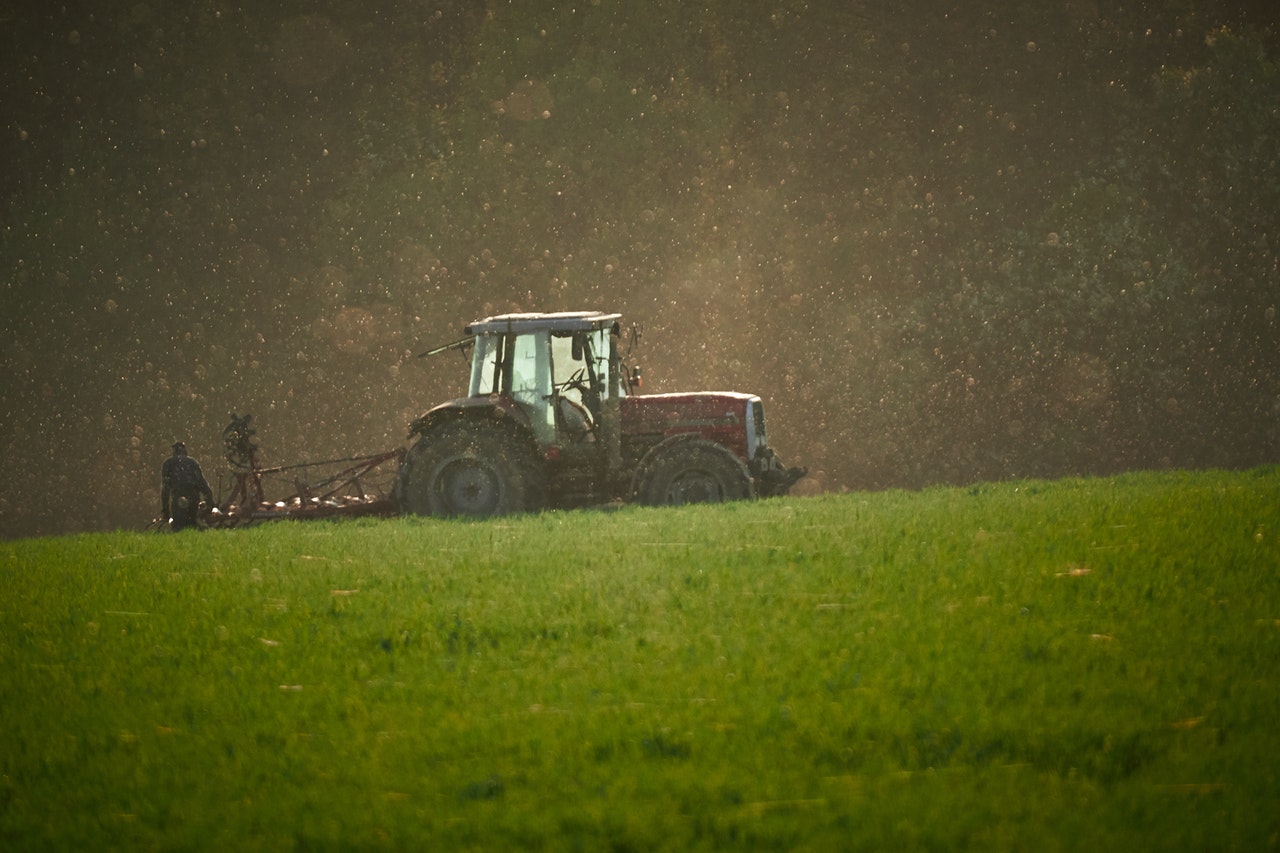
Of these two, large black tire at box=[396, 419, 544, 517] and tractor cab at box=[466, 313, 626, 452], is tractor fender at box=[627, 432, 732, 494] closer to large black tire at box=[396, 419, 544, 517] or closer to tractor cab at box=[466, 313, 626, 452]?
tractor cab at box=[466, 313, 626, 452]

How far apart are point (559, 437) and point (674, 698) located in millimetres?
11067

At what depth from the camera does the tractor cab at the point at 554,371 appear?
1808 cm

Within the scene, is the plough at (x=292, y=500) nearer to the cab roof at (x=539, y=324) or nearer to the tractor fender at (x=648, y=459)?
the cab roof at (x=539, y=324)

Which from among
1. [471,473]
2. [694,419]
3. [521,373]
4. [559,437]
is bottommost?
[471,473]

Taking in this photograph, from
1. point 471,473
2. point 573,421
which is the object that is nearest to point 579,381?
point 573,421

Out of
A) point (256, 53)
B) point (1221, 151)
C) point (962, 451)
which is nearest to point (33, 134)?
point (256, 53)

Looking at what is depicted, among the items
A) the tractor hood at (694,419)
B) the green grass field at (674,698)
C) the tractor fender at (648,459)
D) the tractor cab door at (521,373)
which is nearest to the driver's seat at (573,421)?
the tractor cab door at (521,373)

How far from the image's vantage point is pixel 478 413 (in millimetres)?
18094

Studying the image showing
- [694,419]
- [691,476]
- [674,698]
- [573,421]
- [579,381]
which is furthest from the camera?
[694,419]

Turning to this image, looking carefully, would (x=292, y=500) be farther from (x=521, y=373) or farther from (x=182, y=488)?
(x=521, y=373)

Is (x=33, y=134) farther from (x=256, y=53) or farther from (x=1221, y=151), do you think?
(x=1221, y=151)

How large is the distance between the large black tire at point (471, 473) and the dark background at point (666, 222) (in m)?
20.7

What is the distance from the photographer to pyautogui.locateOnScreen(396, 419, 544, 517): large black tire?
17844mm

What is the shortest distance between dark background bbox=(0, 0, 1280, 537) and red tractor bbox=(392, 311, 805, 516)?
63.5 ft
